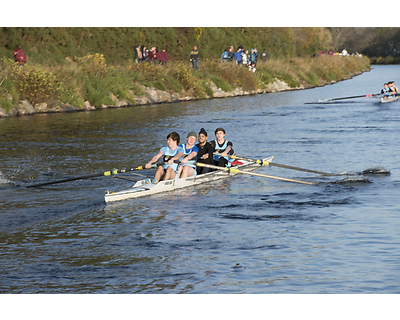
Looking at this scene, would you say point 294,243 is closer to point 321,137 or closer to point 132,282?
point 132,282

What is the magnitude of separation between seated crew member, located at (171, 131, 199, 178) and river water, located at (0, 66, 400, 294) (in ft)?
1.98

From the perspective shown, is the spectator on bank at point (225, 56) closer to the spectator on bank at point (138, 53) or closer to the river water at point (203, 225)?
the spectator on bank at point (138, 53)

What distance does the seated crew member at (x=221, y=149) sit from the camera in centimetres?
1585

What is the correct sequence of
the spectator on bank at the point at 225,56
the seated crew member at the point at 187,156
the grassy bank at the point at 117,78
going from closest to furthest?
the seated crew member at the point at 187,156 < the grassy bank at the point at 117,78 < the spectator on bank at the point at 225,56

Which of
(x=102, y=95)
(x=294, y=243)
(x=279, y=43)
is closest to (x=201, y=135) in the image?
(x=294, y=243)

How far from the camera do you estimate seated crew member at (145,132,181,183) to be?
14070 millimetres

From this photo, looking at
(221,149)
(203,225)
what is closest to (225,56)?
(221,149)

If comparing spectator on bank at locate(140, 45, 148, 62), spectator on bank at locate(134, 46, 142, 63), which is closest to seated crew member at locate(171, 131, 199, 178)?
spectator on bank at locate(134, 46, 142, 63)

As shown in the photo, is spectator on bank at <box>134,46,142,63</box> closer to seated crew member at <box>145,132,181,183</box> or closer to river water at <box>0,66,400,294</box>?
river water at <box>0,66,400,294</box>

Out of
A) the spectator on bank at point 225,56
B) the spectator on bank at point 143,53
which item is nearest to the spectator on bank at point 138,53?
the spectator on bank at point 143,53

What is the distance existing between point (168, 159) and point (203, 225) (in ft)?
A: 10.4

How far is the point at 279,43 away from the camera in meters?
67.9

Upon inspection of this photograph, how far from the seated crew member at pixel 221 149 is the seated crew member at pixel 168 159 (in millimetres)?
1678

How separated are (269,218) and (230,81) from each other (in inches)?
1393
